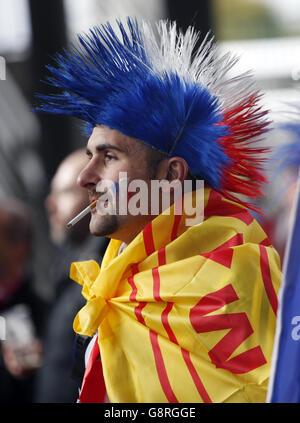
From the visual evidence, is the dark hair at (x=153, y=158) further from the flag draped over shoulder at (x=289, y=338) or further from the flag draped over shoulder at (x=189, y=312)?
the flag draped over shoulder at (x=289, y=338)

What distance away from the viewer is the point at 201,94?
1825mm

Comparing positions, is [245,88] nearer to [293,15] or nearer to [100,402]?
[100,402]

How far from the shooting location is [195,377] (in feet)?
5.44

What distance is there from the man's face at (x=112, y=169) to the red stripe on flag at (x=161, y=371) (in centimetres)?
32

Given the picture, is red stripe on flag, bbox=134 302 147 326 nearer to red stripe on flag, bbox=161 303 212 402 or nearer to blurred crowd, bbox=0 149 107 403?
red stripe on flag, bbox=161 303 212 402

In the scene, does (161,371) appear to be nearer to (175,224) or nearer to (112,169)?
(175,224)

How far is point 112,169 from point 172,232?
247mm

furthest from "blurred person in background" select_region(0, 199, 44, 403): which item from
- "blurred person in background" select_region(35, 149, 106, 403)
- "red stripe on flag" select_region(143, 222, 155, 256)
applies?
"red stripe on flag" select_region(143, 222, 155, 256)

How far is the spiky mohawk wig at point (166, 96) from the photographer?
179 cm

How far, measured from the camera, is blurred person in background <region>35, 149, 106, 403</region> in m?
2.65

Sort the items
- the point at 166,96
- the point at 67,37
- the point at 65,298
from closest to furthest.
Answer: the point at 166,96
the point at 65,298
the point at 67,37

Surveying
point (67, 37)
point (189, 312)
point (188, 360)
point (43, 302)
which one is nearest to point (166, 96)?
point (189, 312)

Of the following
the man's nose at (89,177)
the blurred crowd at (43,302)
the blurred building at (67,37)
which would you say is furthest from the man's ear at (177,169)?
the blurred building at (67,37)
